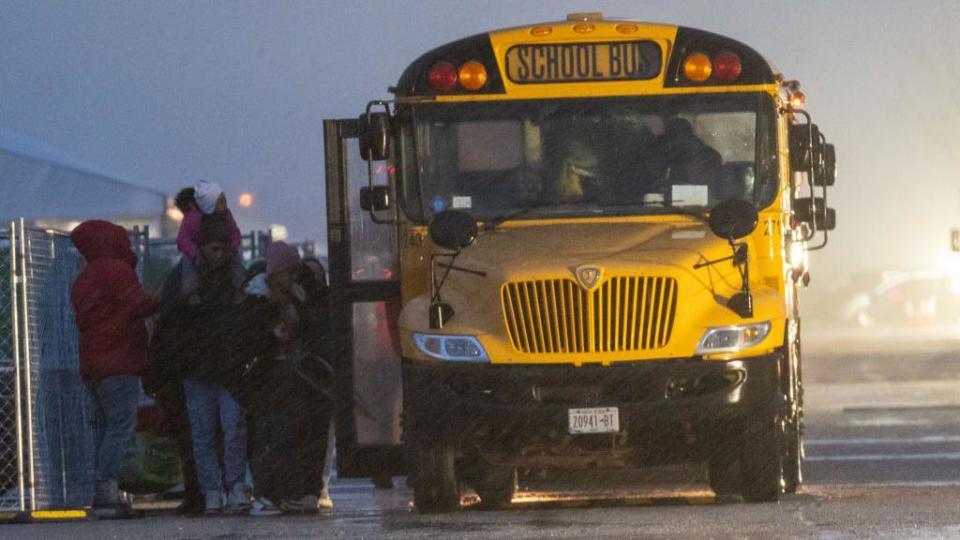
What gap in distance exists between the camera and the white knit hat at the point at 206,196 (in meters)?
13.7

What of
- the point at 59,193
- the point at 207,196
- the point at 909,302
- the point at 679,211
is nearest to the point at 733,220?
the point at 679,211

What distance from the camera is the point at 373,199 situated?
13367mm

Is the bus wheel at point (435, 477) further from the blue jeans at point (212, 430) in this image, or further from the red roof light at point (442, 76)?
the red roof light at point (442, 76)

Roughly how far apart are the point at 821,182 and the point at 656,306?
1.79 m

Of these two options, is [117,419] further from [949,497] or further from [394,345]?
[949,497]

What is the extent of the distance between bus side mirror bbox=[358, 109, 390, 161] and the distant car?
189 ft

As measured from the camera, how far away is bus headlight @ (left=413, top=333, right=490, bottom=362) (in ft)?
41.4

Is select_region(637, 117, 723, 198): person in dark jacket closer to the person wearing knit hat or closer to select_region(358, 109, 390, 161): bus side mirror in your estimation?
select_region(358, 109, 390, 161): bus side mirror

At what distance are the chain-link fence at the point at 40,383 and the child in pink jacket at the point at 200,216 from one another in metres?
0.93

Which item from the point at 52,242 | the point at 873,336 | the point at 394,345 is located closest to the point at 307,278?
the point at 394,345

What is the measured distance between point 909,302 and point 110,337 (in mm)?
58657

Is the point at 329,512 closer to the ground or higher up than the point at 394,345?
closer to the ground

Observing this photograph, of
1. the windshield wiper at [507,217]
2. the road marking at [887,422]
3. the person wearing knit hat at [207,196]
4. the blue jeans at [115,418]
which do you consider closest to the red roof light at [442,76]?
the windshield wiper at [507,217]

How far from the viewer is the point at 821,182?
13.7m
